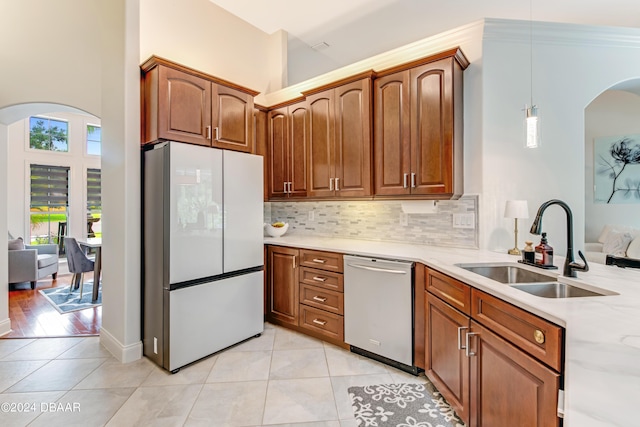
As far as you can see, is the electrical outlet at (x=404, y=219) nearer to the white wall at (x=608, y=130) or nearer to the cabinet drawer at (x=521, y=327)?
the cabinet drawer at (x=521, y=327)

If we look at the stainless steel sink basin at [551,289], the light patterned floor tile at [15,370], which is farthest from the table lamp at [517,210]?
the light patterned floor tile at [15,370]

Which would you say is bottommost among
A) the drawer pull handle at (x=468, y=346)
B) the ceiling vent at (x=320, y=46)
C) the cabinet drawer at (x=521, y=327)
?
the drawer pull handle at (x=468, y=346)

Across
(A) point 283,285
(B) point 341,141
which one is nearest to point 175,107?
(B) point 341,141

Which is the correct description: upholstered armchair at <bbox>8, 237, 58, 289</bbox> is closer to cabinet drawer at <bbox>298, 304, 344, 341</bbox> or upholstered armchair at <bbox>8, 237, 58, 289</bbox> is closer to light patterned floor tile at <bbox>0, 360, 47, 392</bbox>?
light patterned floor tile at <bbox>0, 360, 47, 392</bbox>

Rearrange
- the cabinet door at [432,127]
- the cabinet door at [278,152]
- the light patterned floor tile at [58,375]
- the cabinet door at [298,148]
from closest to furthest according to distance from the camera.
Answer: the light patterned floor tile at [58,375] → the cabinet door at [432,127] → the cabinet door at [298,148] → the cabinet door at [278,152]

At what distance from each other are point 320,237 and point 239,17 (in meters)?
2.77

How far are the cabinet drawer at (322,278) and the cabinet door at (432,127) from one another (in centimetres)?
100

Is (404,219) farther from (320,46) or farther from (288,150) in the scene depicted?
(320,46)

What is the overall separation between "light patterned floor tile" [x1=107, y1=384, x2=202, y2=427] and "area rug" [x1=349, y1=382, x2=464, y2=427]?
42.4 inches

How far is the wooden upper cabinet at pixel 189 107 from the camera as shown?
236cm

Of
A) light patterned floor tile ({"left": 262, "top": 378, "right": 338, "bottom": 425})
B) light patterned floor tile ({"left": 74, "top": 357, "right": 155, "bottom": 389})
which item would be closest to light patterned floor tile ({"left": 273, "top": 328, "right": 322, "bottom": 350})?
light patterned floor tile ({"left": 262, "top": 378, "right": 338, "bottom": 425})

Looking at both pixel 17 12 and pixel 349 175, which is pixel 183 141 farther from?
pixel 17 12

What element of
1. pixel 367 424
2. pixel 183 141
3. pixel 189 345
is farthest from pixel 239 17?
pixel 367 424

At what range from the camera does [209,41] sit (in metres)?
3.24
